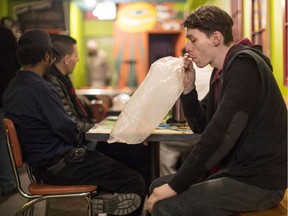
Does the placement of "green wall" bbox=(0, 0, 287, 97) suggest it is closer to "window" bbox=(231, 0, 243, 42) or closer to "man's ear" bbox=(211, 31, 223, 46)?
"window" bbox=(231, 0, 243, 42)

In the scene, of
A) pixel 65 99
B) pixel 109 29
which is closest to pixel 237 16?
pixel 65 99

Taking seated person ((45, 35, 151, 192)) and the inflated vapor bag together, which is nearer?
the inflated vapor bag

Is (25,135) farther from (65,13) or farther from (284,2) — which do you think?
(65,13)

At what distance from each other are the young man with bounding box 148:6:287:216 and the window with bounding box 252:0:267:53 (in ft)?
6.23

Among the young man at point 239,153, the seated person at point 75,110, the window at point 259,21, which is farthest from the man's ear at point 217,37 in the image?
the window at point 259,21

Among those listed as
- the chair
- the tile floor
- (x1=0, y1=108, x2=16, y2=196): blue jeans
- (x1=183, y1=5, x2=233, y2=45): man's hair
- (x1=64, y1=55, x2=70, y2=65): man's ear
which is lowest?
the tile floor

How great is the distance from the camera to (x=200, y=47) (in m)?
1.78

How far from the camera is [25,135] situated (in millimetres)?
2129

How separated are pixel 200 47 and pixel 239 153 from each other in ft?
1.70

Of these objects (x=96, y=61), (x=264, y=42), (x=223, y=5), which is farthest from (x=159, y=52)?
(x=264, y=42)

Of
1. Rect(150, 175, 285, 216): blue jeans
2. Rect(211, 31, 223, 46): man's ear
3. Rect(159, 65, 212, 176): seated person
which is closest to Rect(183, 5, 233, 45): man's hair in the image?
Rect(211, 31, 223, 46): man's ear

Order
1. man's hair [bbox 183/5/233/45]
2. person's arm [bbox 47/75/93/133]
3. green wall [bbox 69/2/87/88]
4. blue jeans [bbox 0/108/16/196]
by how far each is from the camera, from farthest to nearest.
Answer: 1. green wall [bbox 69/2/87/88]
2. blue jeans [bbox 0/108/16/196]
3. person's arm [bbox 47/75/93/133]
4. man's hair [bbox 183/5/233/45]

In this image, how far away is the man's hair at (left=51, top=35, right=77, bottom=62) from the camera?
305 centimetres

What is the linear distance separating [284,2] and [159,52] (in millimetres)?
8334
